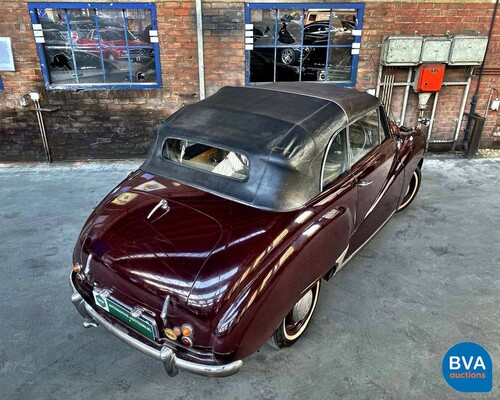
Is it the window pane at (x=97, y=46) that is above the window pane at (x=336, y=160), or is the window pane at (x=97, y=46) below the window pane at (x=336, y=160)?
above

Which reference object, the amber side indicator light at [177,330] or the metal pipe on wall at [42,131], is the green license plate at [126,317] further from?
the metal pipe on wall at [42,131]

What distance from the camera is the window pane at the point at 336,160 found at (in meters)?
2.99

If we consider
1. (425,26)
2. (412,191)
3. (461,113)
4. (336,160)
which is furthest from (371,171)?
(461,113)

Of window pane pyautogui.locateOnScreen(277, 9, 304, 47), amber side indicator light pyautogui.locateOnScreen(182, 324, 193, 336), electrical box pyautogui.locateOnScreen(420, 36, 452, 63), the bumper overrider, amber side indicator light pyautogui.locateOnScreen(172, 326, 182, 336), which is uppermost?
window pane pyautogui.locateOnScreen(277, 9, 304, 47)

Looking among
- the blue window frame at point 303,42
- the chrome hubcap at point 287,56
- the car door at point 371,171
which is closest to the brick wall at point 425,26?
the blue window frame at point 303,42

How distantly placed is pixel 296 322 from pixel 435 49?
469 centimetres

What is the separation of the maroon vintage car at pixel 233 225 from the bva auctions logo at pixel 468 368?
100 centimetres

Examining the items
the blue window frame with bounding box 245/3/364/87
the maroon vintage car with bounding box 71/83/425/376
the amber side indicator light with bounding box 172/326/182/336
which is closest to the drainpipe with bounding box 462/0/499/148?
the blue window frame with bounding box 245/3/364/87

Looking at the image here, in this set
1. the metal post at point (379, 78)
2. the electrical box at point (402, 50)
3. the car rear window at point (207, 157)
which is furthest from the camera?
the metal post at point (379, 78)

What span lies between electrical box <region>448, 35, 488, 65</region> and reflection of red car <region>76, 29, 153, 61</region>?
433 cm

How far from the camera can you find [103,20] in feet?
18.2

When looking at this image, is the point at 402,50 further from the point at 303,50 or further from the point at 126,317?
the point at 126,317

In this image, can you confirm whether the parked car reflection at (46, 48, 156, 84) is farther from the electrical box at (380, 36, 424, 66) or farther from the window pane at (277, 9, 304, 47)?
the electrical box at (380, 36, 424, 66)

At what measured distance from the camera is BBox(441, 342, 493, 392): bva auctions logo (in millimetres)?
2578
